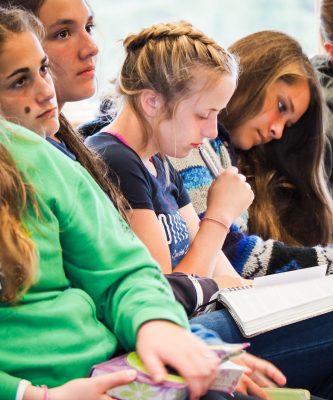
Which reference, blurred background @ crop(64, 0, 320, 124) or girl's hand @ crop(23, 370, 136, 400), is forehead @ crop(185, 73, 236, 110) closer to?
girl's hand @ crop(23, 370, 136, 400)

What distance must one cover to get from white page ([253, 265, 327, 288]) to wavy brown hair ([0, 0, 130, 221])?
0.89 ft

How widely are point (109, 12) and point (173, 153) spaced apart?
1.41 meters

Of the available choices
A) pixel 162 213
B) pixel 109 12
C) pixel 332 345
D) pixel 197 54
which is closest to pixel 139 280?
pixel 332 345

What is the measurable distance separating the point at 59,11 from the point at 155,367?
874 mm

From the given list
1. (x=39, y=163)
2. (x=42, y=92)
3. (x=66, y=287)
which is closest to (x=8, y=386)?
(x=66, y=287)

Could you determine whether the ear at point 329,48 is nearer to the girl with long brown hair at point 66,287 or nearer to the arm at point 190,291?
the arm at point 190,291

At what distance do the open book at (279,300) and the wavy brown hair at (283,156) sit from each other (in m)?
0.61

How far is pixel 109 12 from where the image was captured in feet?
9.55

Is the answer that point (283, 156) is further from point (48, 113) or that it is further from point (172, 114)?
point (48, 113)

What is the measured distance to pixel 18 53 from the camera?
1.22m

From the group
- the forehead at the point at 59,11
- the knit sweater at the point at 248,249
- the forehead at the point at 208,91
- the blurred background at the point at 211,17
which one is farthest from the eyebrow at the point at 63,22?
the blurred background at the point at 211,17

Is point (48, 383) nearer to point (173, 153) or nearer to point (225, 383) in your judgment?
point (225, 383)

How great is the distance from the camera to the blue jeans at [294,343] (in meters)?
1.32

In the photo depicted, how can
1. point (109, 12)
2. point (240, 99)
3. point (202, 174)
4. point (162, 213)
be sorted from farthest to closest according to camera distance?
point (109, 12) → point (240, 99) → point (202, 174) → point (162, 213)
